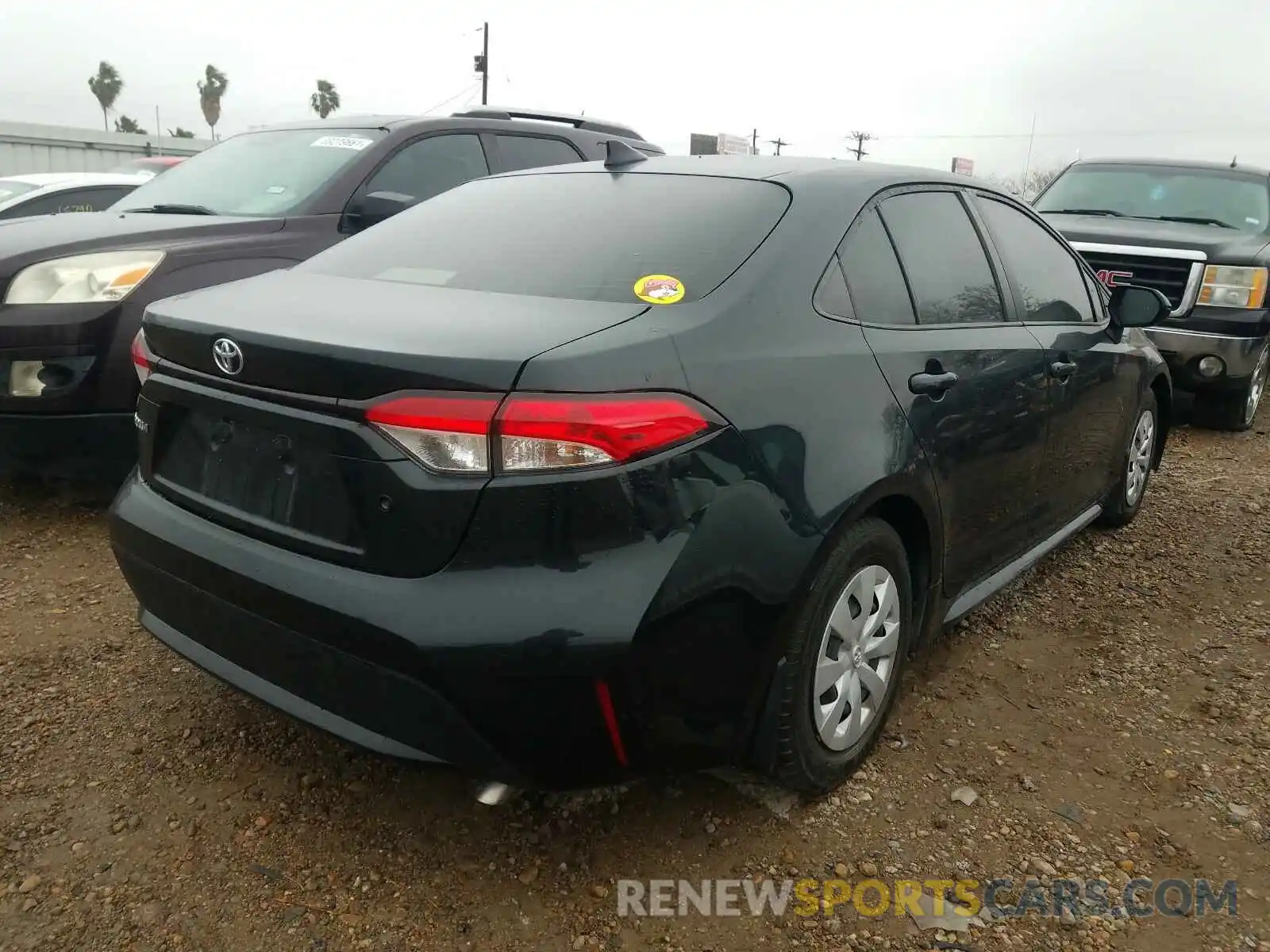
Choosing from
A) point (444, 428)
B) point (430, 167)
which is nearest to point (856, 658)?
point (444, 428)

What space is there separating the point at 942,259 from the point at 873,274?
0.46 meters

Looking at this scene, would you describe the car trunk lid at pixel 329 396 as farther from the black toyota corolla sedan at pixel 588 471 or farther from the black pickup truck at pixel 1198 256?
the black pickup truck at pixel 1198 256

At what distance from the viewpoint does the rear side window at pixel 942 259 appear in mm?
2762

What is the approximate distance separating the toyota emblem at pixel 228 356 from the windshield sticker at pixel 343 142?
2.95 meters

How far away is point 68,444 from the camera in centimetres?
375

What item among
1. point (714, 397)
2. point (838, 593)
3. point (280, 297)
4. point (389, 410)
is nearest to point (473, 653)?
point (389, 410)

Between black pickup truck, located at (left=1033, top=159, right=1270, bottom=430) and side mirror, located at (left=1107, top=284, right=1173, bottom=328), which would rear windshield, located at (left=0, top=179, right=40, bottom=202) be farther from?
side mirror, located at (left=1107, top=284, right=1173, bottom=328)

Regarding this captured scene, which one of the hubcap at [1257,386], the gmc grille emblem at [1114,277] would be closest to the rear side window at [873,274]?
the gmc grille emblem at [1114,277]

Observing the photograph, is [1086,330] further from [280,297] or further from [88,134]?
[88,134]

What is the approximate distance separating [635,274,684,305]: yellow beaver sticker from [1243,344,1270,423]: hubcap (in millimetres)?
5882

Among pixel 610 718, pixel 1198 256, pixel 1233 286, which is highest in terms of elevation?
pixel 1198 256

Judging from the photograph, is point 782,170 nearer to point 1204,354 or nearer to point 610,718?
point 610,718

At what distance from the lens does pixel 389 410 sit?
6.10 ft

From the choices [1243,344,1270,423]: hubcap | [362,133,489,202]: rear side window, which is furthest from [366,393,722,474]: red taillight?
[1243,344,1270,423]: hubcap
